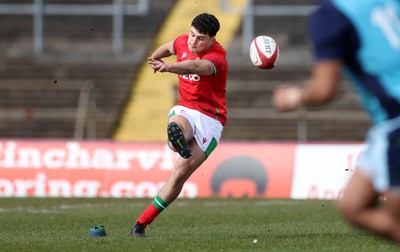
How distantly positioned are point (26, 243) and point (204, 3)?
71.7 feet

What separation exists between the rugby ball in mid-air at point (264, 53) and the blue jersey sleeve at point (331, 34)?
4.97 meters

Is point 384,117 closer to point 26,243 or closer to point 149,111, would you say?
point 26,243

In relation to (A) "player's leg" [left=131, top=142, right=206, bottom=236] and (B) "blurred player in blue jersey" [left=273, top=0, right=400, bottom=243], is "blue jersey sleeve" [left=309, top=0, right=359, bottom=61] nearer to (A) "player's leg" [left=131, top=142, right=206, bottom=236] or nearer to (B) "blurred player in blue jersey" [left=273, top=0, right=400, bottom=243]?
(B) "blurred player in blue jersey" [left=273, top=0, right=400, bottom=243]

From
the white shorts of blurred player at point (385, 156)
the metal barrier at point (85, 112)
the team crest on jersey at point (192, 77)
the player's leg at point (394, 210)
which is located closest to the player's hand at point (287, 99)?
the white shorts of blurred player at point (385, 156)

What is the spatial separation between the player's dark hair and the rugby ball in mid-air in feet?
1.58

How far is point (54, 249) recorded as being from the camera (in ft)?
31.1

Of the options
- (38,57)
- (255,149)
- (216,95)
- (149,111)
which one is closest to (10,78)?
(38,57)

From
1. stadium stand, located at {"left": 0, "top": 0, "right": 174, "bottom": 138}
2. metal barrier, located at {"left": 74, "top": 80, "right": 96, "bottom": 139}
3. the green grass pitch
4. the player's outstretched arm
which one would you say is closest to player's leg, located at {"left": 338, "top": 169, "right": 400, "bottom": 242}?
the green grass pitch

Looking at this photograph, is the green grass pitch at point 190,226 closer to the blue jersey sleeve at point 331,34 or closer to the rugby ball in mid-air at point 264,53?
the rugby ball in mid-air at point 264,53

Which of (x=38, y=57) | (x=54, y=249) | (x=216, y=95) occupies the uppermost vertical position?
(x=38, y=57)

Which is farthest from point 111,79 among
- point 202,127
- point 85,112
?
point 202,127

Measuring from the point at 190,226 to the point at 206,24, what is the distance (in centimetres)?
267

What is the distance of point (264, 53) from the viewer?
10914mm

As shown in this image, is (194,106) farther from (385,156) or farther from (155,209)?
(385,156)
